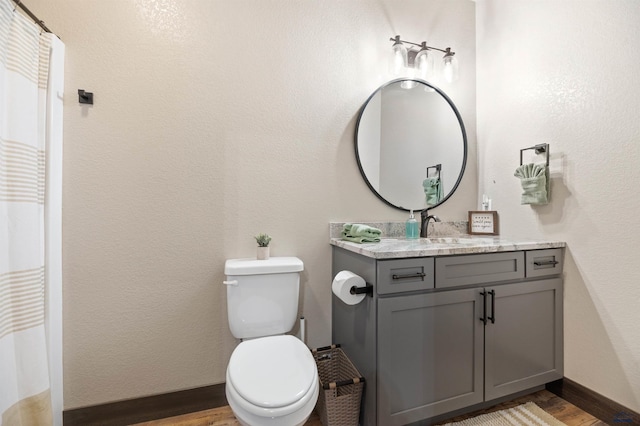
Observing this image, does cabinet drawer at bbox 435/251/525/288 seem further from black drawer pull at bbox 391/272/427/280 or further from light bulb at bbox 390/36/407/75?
light bulb at bbox 390/36/407/75

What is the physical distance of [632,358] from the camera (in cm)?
138

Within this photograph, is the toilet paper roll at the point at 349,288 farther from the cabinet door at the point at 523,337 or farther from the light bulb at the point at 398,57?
the light bulb at the point at 398,57

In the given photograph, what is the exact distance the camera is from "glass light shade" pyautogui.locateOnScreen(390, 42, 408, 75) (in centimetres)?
192

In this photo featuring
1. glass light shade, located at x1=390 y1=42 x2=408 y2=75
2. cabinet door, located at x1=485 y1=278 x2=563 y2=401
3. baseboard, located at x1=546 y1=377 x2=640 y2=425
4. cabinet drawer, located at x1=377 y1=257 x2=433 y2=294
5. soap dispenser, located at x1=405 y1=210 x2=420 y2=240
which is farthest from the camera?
glass light shade, located at x1=390 y1=42 x2=408 y2=75

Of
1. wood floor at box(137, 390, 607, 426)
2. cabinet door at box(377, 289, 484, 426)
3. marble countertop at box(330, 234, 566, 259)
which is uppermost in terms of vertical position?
marble countertop at box(330, 234, 566, 259)

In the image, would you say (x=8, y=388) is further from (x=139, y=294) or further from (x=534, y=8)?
(x=534, y=8)

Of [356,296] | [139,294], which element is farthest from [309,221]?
[139,294]

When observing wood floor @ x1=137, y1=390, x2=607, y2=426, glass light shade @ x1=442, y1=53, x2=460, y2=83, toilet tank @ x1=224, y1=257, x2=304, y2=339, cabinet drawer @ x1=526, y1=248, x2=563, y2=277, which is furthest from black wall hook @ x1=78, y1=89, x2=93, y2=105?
cabinet drawer @ x1=526, y1=248, x2=563, y2=277

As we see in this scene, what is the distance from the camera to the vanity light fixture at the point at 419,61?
6.35 ft

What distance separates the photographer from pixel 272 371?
1164mm

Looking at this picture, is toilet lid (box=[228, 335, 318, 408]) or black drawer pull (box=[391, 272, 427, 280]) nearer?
toilet lid (box=[228, 335, 318, 408])

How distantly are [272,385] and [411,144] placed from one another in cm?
168

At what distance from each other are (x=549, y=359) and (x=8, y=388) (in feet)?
8.30

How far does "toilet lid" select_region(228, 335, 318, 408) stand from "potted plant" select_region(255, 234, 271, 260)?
→ 42 cm
